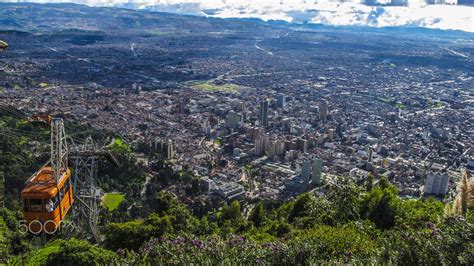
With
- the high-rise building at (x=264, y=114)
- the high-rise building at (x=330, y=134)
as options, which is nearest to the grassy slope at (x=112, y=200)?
the high-rise building at (x=330, y=134)

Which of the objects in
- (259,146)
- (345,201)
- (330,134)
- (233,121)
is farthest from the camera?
(233,121)

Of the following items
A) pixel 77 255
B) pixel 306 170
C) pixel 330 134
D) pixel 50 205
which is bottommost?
pixel 330 134

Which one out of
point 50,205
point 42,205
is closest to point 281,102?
point 50,205

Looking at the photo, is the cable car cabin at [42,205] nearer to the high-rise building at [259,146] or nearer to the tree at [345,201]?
the tree at [345,201]

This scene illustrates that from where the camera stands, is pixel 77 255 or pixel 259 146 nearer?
pixel 77 255

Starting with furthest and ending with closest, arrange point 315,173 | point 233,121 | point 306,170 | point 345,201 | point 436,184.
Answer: point 233,121 < point 315,173 < point 306,170 < point 436,184 < point 345,201

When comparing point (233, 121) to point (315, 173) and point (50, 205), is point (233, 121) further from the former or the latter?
point (50, 205)

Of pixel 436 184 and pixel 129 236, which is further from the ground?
pixel 129 236

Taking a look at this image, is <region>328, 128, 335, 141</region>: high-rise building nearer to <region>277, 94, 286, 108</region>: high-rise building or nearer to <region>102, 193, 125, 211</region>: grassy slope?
<region>277, 94, 286, 108</region>: high-rise building
